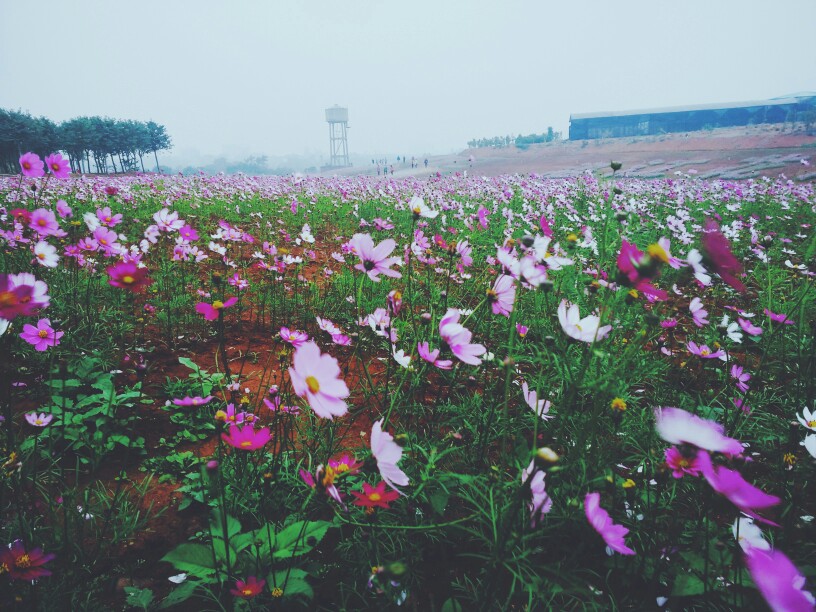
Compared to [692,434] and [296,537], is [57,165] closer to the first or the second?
[296,537]

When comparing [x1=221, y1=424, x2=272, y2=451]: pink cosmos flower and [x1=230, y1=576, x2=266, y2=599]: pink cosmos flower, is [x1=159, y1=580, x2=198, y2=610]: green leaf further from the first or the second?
[x1=221, y1=424, x2=272, y2=451]: pink cosmos flower

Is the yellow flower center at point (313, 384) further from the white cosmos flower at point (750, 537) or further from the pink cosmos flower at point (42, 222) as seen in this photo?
the pink cosmos flower at point (42, 222)

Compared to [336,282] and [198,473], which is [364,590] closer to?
[198,473]

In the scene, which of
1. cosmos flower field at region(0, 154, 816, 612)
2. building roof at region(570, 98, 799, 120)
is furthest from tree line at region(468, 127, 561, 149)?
cosmos flower field at region(0, 154, 816, 612)

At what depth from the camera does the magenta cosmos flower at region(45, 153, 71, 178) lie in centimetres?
158

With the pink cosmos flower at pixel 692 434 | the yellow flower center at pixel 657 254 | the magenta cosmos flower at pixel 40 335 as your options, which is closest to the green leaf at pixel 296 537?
the pink cosmos flower at pixel 692 434

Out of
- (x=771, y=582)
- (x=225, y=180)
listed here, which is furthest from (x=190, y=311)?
(x=225, y=180)

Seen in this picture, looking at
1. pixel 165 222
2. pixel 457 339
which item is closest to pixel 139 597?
pixel 457 339

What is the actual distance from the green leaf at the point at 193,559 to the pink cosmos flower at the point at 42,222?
3.89 ft

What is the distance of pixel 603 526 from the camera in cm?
63

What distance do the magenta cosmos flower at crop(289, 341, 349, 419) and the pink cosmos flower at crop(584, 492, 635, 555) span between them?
0.41 m

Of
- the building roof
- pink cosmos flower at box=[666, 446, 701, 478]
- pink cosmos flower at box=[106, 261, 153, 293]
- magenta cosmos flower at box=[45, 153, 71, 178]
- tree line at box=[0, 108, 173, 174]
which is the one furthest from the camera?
the building roof

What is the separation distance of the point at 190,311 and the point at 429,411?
1.59 m

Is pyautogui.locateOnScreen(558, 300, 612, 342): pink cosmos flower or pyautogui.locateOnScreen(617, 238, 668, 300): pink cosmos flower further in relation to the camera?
pyautogui.locateOnScreen(558, 300, 612, 342): pink cosmos flower
